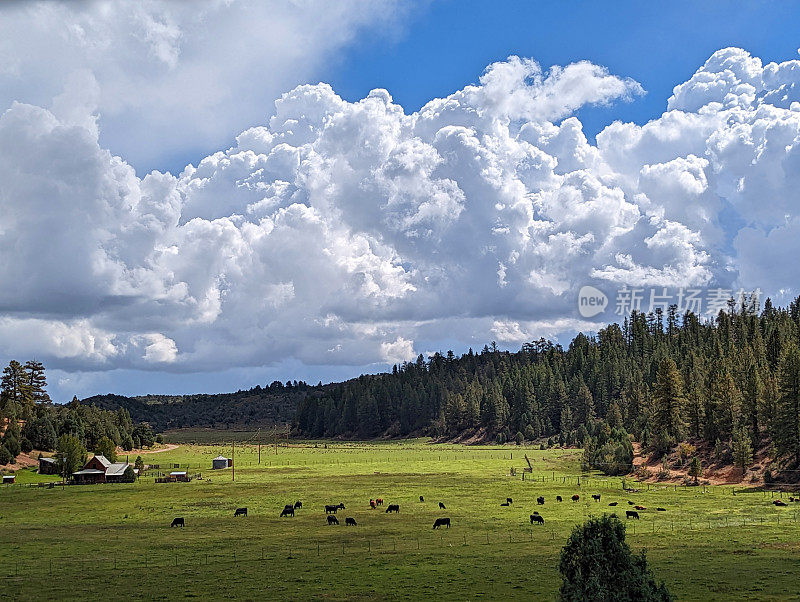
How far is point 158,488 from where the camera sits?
103 meters

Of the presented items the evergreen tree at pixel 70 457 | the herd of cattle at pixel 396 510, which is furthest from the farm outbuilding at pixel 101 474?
the herd of cattle at pixel 396 510

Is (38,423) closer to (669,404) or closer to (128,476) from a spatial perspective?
(128,476)

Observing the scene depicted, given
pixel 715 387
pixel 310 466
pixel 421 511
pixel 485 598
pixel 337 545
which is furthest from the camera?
pixel 310 466

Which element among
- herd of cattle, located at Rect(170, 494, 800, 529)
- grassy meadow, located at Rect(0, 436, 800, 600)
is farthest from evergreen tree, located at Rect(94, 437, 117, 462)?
herd of cattle, located at Rect(170, 494, 800, 529)

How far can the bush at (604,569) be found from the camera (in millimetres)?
28859

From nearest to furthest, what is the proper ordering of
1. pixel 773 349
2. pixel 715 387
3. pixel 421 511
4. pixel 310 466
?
1. pixel 421 511
2. pixel 715 387
3. pixel 310 466
4. pixel 773 349

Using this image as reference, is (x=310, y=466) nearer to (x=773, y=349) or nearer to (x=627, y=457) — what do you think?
(x=627, y=457)

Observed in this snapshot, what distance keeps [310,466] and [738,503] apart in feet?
265

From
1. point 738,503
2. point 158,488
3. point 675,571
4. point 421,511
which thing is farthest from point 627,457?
point 675,571

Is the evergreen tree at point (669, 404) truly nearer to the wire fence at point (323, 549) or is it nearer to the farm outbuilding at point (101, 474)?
the wire fence at point (323, 549)

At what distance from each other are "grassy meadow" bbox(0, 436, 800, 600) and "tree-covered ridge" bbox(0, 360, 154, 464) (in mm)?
43799

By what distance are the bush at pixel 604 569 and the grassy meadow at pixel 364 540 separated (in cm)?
1075

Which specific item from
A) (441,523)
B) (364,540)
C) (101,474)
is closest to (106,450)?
(101,474)

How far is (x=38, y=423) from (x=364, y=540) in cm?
12394
